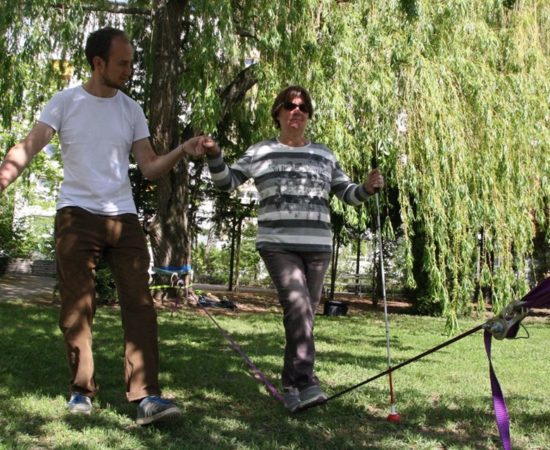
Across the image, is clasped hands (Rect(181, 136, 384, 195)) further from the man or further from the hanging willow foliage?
the hanging willow foliage

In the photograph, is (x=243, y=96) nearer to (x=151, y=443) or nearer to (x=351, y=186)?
(x=351, y=186)

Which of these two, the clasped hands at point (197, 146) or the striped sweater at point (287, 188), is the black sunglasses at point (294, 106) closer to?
the striped sweater at point (287, 188)

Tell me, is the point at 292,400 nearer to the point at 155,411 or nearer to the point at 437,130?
the point at 155,411

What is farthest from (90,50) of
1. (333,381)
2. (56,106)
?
(333,381)

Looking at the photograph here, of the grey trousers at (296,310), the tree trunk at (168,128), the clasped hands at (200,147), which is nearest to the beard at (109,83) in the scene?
the clasped hands at (200,147)

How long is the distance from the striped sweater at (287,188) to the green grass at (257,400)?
100cm

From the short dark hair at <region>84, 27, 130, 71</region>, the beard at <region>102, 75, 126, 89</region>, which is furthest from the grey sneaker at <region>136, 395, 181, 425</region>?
the short dark hair at <region>84, 27, 130, 71</region>

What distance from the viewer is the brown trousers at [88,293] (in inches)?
140

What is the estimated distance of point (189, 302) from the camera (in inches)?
523

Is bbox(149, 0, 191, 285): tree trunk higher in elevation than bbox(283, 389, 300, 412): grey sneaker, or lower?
higher

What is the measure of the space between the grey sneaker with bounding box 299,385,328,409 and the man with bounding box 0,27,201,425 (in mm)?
823

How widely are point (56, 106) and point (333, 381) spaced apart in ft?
9.29

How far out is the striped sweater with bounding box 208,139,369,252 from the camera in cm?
394

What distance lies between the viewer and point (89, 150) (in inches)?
142
